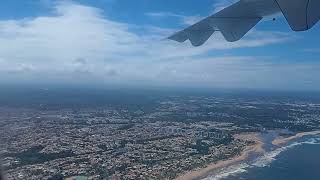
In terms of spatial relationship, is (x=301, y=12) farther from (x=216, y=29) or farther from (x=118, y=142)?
(x=118, y=142)

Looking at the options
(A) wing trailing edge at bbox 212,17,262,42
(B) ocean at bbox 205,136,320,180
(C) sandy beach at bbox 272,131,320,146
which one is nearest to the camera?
(A) wing trailing edge at bbox 212,17,262,42

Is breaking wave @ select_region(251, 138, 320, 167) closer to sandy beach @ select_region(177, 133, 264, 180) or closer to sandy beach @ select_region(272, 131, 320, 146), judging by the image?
sandy beach @ select_region(177, 133, 264, 180)

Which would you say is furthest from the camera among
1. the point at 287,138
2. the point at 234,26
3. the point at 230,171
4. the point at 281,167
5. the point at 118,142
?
the point at 287,138

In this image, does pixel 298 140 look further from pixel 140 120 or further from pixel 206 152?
pixel 140 120

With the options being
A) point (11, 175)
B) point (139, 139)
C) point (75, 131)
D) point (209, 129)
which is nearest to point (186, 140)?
point (139, 139)

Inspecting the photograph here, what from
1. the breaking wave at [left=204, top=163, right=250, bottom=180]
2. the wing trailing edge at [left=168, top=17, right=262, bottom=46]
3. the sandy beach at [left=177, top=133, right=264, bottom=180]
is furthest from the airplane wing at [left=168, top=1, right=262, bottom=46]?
the breaking wave at [left=204, top=163, right=250, bottom=180]

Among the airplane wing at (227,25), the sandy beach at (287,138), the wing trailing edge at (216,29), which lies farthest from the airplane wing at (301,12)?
the sandy beach at (287,138)

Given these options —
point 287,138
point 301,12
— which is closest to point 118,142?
point 287,138

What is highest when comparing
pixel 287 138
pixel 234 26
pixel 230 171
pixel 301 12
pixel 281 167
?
pixel 234 26
